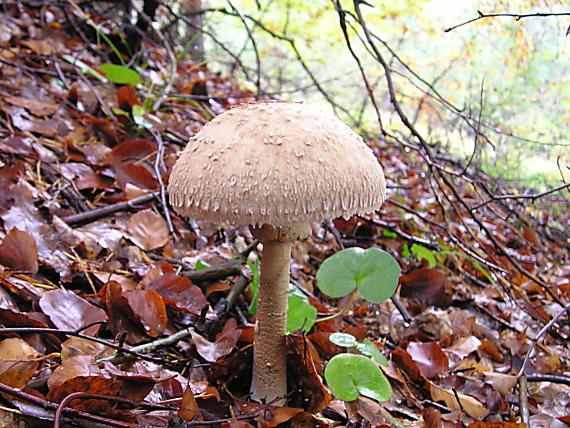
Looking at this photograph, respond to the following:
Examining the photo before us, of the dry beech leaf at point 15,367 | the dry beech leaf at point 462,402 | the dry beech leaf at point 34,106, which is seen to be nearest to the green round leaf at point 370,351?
the dry beech leaf at point 462,402

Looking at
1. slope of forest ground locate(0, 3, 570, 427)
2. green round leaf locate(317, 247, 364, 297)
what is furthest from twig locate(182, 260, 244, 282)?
green round leaf locate(317, 247, 364, 297)

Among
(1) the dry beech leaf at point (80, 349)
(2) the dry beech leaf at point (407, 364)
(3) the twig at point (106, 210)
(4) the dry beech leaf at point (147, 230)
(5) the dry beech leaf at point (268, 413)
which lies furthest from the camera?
(4) the dry beech leaf at point (147, 230)

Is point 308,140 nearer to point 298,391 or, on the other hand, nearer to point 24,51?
point 298,391

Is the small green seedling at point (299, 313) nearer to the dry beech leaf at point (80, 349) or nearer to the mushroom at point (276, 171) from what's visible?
the mushroom at point (276, 171)

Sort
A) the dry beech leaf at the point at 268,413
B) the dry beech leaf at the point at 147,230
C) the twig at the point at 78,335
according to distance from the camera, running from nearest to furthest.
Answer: the twig at the point at 78,335 < the dry beech leaf at the point at 268,413 < the dry beech leaf at the point at 147,230

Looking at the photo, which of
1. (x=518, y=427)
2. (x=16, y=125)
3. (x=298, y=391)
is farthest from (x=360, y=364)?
(x=16, y=125)

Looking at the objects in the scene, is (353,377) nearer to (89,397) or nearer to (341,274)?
(341,274)
